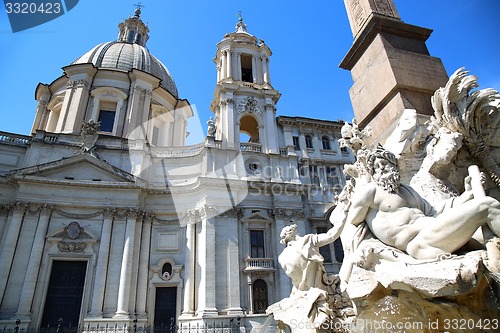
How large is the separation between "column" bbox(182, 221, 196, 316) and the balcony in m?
3.18

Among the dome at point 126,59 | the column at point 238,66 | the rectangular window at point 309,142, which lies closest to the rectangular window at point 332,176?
the rectangular window at point 309,142

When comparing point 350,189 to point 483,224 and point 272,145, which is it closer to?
point 483,224

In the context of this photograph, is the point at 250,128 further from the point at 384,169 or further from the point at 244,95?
the point at 384,169

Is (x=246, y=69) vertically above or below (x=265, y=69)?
above

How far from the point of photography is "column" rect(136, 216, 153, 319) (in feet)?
58.0

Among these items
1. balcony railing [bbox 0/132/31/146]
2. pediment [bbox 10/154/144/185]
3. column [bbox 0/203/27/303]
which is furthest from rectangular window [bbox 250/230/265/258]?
balcony railing [bbox 0/132/31/146]

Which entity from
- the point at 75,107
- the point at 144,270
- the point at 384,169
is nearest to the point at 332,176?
the point at 144,270

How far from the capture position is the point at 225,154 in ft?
69.7

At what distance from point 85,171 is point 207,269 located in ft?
32.9

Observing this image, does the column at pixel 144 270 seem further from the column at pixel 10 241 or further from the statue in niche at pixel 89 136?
the column at pixel 10 241

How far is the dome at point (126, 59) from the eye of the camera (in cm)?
2920

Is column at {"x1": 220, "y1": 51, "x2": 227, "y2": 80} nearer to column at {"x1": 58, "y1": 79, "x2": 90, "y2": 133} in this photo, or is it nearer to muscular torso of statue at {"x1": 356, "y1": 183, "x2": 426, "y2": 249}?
column at {"x1": 58, "y1": 79, "x2": 90, "y2": 133}

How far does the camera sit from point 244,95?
78.7 feet

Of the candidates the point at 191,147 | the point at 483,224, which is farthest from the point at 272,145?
the point at 483,224
